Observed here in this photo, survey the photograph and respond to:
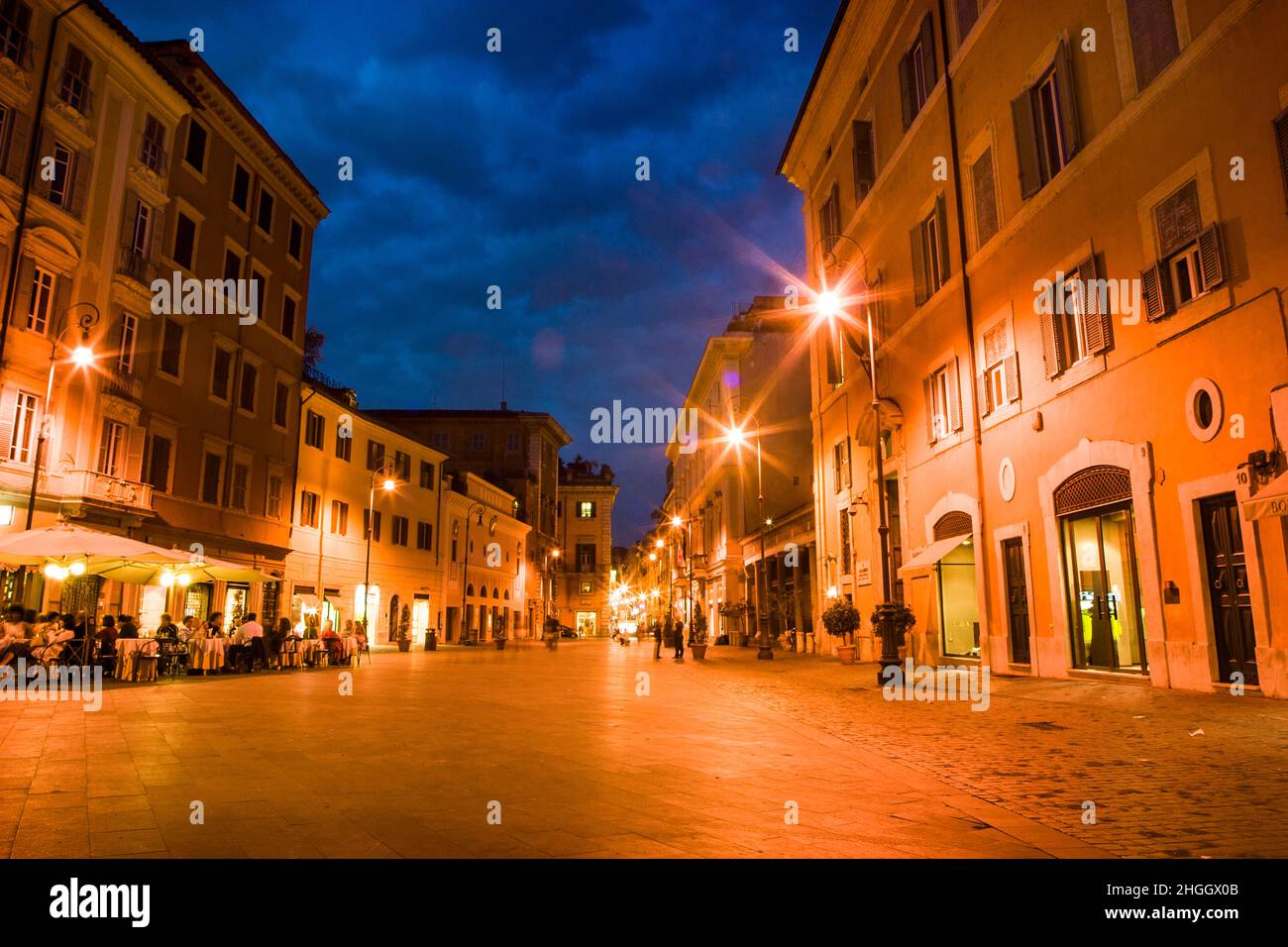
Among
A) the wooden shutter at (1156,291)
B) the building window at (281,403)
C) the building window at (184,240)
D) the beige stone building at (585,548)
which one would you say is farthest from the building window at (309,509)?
the beige stone building at (585,548)

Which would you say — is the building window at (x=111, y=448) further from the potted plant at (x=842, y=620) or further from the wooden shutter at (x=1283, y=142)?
the wooden shutter at (x=1283, y=142)

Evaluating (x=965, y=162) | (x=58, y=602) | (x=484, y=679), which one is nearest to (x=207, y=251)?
(x=58, y=602)

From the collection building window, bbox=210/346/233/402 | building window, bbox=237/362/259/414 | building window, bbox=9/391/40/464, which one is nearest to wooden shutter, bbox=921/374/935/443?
building window, bbox=9/391/40/464

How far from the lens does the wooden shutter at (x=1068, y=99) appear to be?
14352mm

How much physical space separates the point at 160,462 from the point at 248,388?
6105 mm

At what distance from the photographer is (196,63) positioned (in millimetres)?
26453

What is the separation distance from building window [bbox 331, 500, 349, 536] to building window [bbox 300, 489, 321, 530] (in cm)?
148

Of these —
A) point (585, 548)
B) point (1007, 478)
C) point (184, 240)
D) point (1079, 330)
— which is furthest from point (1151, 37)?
point (585, 548)

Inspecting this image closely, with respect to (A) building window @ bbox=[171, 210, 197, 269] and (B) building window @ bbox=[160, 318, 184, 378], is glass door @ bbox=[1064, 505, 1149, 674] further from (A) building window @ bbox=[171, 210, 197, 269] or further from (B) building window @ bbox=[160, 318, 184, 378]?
(A) building window @ bbox=[171, 210, 197, 269]

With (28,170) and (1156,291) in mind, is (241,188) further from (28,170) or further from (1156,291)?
(1156,291)

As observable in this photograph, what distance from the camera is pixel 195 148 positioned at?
27.4 metres

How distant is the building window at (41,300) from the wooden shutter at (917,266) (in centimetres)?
2317

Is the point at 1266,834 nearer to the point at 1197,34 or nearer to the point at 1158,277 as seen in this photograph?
the point at 1158,277

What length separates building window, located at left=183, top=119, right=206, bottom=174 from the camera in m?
27.0
